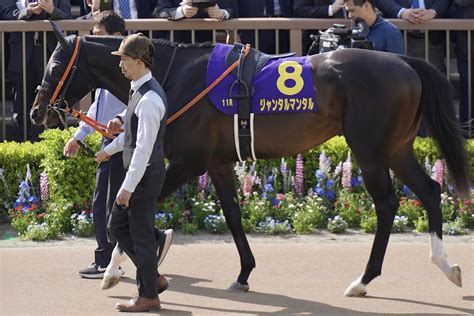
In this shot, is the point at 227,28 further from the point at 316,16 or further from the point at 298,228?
the point at 298,228

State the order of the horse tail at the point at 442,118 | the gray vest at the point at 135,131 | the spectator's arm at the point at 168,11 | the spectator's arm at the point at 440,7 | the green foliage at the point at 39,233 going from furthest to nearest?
1. the spectator's arm at the point at 440,7
2. the spectator's arm at the point at 168,11
3. the green foliage at the point at 39,233
4. the horse tail at the point at 442,118
5. the gray vest at the point at 135,131

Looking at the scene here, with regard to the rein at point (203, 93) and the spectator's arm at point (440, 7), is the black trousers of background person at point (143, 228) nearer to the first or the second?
the rein at point (203, 93)

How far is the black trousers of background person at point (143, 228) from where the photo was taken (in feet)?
22.6

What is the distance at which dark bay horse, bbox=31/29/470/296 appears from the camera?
302 inches

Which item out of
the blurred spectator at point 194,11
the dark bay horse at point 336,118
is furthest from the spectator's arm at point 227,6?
the dark bay horse at point 336,118

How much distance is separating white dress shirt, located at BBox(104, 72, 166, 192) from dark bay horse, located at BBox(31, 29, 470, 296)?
2.83 ft

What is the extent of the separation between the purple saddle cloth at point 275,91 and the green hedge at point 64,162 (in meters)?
2.36

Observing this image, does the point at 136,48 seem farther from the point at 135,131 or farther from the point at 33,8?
the point at 33,8

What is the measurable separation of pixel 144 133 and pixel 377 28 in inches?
153

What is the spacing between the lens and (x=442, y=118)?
7.92m

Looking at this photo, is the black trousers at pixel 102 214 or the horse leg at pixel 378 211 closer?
the horse leg at pixel 378 211

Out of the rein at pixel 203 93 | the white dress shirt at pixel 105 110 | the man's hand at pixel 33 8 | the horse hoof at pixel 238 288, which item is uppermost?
the man's hand at pixel 33 8

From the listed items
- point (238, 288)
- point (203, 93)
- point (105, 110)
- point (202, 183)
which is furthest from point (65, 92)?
point (202, 183)

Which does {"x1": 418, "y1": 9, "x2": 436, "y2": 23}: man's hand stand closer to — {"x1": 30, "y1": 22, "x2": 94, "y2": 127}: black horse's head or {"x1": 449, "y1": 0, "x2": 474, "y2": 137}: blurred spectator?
{"x1": 449, "y1": 0, "x2": 474, "y2": 137}: blurred spectator
